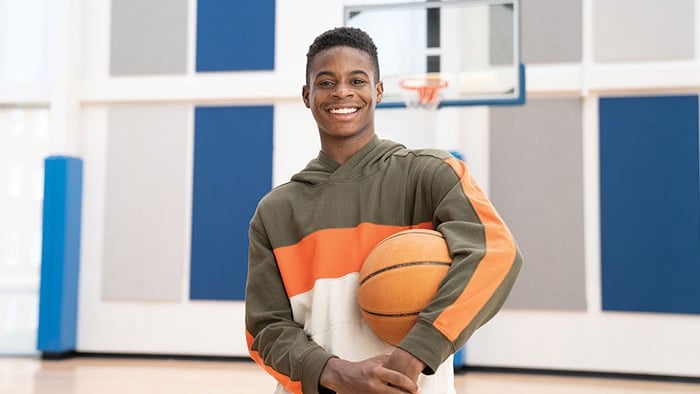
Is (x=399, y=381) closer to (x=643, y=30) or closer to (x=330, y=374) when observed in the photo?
(x=330, y=374)

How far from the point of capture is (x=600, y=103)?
5.54 metres

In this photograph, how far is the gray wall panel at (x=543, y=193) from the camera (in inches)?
217

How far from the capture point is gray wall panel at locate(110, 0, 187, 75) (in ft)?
20.5

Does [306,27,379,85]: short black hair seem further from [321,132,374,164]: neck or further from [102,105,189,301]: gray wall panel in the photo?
[102,105,189,301]: gray wall panel

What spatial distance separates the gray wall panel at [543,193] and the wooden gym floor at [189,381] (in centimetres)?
65

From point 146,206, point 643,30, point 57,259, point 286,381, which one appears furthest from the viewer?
point 146,206

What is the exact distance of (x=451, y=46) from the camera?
16.3 feet

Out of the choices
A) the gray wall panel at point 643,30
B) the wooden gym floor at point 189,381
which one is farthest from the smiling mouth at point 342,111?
the gray wall panel at point 643,30

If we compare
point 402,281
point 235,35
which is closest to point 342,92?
point 402,281

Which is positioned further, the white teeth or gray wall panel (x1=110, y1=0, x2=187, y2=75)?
gray wall panel (x1=110, y1=0, x2=187, y2=75)

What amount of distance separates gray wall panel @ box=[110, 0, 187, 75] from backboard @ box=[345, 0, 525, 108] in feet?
6.50

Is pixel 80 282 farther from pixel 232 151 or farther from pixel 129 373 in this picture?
pixel 232 151

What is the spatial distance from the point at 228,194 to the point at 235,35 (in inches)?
53.3

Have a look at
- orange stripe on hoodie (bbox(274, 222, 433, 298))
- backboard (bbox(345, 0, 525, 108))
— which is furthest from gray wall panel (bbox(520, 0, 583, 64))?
orange stripe on hoodie (bbox(274, 222, 433, 298))
